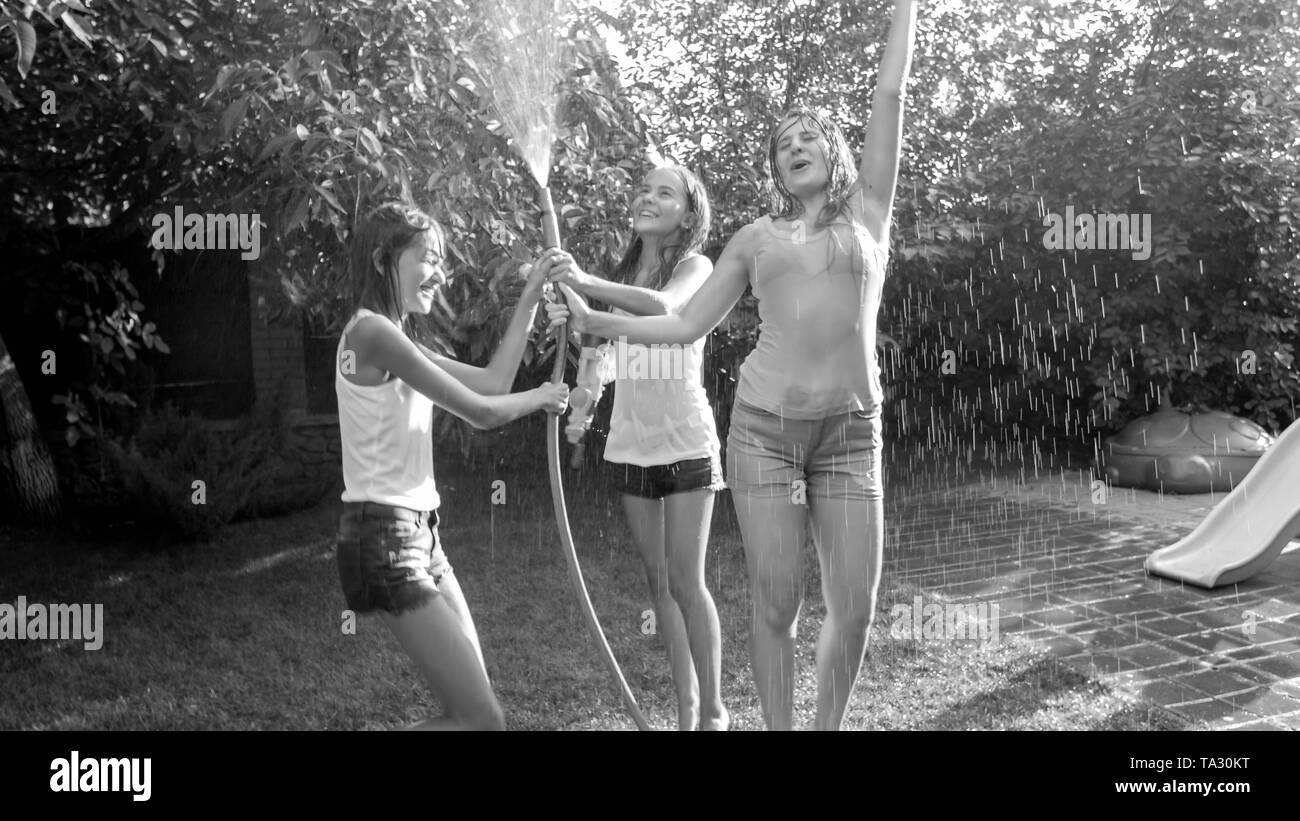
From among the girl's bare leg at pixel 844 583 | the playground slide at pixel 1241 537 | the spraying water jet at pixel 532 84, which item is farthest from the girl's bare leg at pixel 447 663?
the playground slide at pixel 1241 537

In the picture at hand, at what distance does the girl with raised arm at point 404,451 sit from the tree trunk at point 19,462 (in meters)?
6.57

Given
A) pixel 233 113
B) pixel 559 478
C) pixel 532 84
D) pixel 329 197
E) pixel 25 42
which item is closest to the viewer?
pixel 559 478

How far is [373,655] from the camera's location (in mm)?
5629

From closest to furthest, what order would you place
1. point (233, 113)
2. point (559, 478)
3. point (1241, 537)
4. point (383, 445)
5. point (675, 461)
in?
point (383, 445), point (559, 478), point (675, 461), point (233, 113), point (1241, 537)

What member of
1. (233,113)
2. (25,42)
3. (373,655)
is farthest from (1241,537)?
(25,42)

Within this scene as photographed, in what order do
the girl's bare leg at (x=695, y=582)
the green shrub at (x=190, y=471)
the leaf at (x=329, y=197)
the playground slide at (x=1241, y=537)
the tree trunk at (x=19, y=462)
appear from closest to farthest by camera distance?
the girl's bare leg at (x=695, y=582) < the leaf at (x=329, y=197) < the playground slide at (x=1241, y=537) < the green shrub at (x=190, y=471) < the tree trunk at (x=19, y=462)

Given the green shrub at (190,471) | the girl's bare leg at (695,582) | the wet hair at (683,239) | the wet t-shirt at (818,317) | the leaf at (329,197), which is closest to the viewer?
the wet t-shirt at (818,317)

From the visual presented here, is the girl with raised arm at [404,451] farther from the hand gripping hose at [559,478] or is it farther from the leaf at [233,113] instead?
the leaf at [233,113]

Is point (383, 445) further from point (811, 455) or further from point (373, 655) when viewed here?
point (373, 655)

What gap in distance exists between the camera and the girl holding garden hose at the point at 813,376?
127 inches

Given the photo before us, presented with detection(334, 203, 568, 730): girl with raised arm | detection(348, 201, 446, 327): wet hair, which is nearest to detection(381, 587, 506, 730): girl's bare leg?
detection(334, 203, 568, 730): girl with raised arm

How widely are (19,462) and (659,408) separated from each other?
21.7ft

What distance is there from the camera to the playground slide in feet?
22.4

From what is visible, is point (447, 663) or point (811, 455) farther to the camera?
point (811, 455)
